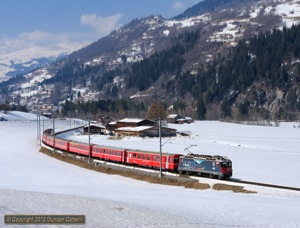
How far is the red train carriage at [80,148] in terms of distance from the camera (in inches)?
3246

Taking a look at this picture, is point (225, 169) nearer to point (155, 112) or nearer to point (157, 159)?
point (157, 159)

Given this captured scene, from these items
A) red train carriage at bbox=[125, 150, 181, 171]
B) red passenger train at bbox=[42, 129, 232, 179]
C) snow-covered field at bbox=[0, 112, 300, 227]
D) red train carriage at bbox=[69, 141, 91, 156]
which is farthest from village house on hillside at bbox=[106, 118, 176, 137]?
red train carriage at bbox=[125, 150, 181, 171]

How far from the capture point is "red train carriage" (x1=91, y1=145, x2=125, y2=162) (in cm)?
7119

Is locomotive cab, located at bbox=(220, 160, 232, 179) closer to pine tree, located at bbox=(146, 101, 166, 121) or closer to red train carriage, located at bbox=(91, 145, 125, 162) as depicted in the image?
red train carriage, located at bbox=(91, 145, 125, 162)

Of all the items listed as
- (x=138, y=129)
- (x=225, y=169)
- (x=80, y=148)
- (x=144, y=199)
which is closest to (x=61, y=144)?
(x=80, y=148)

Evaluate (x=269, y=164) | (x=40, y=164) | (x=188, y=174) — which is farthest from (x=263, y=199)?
(x=40, y=164)

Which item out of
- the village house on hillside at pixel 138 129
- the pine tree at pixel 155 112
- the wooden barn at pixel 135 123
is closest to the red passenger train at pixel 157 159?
the village house on hillside at pixel 138 129

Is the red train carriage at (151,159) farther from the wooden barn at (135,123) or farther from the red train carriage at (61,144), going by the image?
the wooden barn at (135,123)

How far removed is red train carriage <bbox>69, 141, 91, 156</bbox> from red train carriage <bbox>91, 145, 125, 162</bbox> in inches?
89.2

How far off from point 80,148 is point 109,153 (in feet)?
42.3

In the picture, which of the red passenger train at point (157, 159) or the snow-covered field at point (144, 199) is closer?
the snow-covered field at point (144, 199)

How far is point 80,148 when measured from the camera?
280 ft

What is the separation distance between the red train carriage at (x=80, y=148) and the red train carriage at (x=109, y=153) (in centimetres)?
227

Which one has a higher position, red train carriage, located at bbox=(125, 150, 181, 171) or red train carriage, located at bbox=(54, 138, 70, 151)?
red train carriage, located at bbox=(125, 150, 181, 171)
